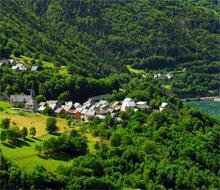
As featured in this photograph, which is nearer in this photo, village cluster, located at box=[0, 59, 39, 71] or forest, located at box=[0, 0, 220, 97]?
village cluster, located at box=[0, 59, 39, 71]

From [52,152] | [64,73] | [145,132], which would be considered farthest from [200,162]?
[64,73]

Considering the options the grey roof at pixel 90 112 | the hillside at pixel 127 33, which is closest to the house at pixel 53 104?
the grey roof at pixel 90 112

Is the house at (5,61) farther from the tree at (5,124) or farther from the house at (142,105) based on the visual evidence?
the tree at (5,124)

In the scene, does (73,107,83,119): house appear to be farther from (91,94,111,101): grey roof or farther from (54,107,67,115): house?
(91,94,111,101): grey roof

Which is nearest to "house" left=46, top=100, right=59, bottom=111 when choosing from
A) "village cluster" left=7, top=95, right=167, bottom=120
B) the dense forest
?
"village cluster" left=7, top=95, right=167, bottom=120

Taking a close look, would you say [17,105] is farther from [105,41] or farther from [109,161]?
[105,41]

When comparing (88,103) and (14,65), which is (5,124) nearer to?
(88,103)
